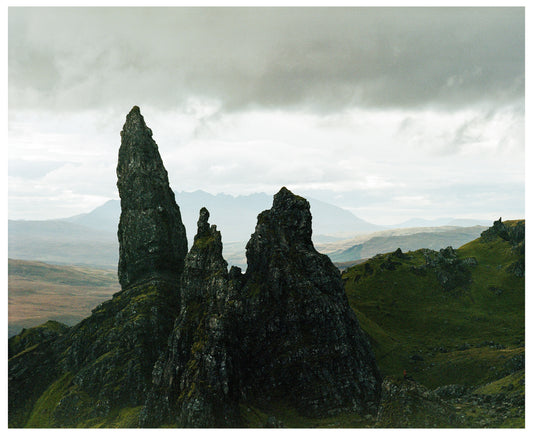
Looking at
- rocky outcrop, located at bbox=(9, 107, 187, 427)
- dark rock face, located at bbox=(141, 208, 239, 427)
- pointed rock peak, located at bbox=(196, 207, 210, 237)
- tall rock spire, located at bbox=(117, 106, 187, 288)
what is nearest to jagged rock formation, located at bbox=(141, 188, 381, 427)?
dark rock face, located at bbox=(141, 208, 239, 427)

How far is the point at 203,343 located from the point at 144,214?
2737 inches

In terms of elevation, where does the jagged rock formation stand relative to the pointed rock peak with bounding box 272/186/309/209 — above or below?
below

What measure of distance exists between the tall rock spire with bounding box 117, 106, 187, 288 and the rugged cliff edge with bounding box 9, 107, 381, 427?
53 centimetres

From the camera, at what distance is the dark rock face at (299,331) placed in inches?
3629

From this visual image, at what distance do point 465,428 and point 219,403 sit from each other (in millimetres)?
46465

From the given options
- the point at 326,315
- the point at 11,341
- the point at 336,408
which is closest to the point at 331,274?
the point at 326,315

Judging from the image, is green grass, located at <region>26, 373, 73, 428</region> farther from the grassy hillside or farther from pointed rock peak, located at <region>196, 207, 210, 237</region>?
the grassy hillside

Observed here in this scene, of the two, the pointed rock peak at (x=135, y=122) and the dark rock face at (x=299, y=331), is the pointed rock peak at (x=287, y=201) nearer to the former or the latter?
the dark rock face at (x=299, y=331)

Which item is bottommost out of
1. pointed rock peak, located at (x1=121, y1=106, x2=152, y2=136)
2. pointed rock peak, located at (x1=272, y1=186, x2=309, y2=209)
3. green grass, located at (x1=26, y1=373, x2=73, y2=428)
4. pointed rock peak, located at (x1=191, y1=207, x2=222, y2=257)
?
green grass, located at (x1=26, y1=373, x2=73, y2=428)

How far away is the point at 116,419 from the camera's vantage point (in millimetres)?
103312

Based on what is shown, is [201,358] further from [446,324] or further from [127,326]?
[446,324]

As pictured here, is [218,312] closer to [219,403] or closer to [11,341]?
[219,403]

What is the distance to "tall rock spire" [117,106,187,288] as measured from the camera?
142m
